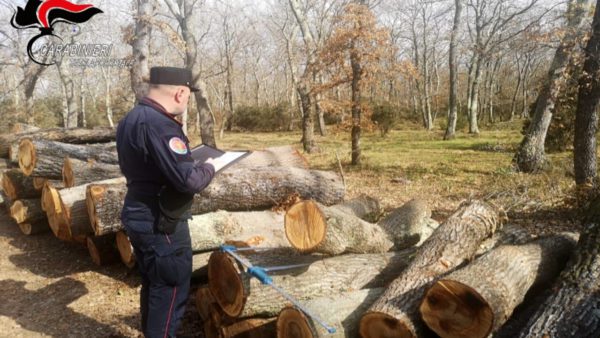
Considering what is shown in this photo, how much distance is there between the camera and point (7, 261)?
18.2ft

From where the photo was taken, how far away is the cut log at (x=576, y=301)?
8.54ft

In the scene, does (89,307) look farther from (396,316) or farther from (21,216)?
(396,316)

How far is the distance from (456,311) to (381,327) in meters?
0.53

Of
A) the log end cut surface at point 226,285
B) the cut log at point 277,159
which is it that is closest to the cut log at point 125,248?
the log end cut surface at point 226,285

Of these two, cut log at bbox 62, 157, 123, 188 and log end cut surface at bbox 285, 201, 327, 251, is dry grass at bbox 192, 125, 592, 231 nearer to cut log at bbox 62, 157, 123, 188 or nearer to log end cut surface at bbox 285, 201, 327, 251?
log end cut surface at bbox 285, 201, 327, 251

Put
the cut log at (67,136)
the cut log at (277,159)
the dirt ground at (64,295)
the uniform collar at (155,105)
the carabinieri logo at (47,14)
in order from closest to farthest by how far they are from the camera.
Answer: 1. the uniform collar at (155,105)
2. the dirt ground at (64,295)
3. the cut log at (277,159)
4. the cut log at (67,136)
5. the carabinieri logo at (47,14)

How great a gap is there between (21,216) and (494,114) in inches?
1556

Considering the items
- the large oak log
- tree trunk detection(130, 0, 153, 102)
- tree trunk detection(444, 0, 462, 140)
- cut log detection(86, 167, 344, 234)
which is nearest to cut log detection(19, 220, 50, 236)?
cut log detection(86, 167, 344, 234)

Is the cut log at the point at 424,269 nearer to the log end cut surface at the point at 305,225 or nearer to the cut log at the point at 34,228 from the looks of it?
the log end cut surface at the point at 305,225

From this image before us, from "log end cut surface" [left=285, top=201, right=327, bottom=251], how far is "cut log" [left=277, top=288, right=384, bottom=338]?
0.51 meters

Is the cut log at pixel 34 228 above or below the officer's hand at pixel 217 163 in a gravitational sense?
below

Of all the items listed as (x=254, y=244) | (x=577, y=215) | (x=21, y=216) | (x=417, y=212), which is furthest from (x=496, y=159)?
(x=21, y=216)

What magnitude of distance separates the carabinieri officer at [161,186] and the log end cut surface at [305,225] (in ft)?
2.99

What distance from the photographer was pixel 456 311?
272cm
